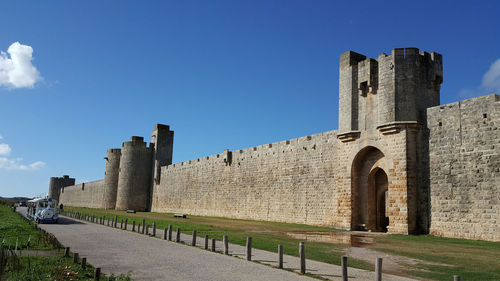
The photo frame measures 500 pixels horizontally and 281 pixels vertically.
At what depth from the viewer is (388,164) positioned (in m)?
17.0

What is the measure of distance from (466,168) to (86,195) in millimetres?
55880

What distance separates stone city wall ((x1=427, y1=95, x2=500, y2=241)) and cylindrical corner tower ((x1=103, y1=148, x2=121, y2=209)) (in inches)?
1539

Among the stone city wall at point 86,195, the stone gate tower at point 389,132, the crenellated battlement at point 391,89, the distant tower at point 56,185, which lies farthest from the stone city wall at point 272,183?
the distant tower at point 56,185

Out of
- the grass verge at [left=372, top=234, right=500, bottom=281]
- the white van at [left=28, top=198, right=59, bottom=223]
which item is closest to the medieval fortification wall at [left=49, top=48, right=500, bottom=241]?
the grass verge at [left=372, top=234, right=500, bottom=281]

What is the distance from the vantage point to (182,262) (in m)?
8.21

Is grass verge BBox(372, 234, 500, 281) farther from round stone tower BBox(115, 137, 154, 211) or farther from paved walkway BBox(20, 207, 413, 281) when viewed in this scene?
round stone tower BBox(115, 137, 154, 211)

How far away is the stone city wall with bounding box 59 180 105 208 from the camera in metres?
52.7

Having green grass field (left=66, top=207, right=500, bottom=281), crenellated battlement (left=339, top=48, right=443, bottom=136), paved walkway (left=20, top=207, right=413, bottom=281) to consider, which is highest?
crenellated battlement (left=339, top=48, right=443, bottom=136)

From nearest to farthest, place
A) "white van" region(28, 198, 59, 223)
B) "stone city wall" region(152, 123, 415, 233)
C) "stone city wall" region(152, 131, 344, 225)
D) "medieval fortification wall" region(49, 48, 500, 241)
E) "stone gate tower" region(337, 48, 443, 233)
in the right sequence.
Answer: "medieval fortification wall" region(49, 48, 500, 241), "stone gate tower" region(337, 48, 443, 233), "stone city wall" region(152, 123, 415, 233), "white van" region(28, 198, 59, 223), "stone city wall" region(152, 131, 344, 225)

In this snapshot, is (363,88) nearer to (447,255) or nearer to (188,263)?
(447,255)

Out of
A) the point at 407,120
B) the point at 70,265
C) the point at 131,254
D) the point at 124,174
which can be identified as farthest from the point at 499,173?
the point at 124,174

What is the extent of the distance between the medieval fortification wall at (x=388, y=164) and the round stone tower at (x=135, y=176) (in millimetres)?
17135

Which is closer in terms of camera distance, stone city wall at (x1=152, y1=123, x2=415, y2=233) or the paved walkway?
the paved walkway

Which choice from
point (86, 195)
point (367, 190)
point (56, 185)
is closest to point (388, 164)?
point (367, 190)
